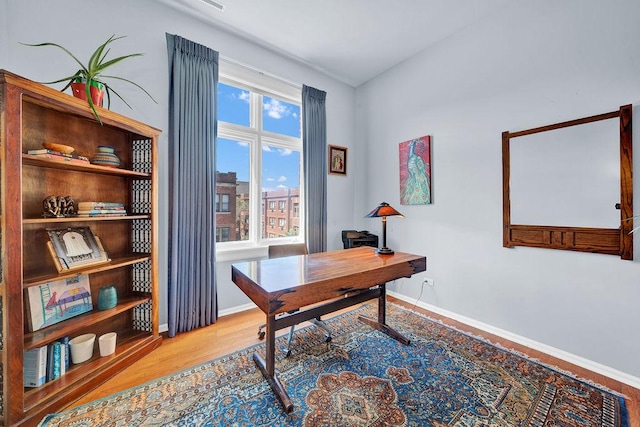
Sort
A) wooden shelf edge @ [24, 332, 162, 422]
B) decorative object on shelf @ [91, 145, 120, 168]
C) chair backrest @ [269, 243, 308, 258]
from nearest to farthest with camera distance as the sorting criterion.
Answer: wooden shelf edge @ [24, 332, 162, 422] < decorative object on shelf @ [91, 145, 120, 168] < chair backrest @ [269, 243, 308, 258]

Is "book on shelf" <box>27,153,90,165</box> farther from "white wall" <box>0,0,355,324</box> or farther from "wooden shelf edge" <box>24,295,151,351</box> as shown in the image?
"wooden shelf edge" <box>24,295,151,351</box>

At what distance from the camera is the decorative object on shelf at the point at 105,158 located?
1849 mm

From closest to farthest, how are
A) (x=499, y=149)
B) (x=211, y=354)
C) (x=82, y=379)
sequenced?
(x=82, y=379)
(x=211, y=354)
(x=499, y=149)

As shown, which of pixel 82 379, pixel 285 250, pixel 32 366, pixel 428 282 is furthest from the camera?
pixel 428 282

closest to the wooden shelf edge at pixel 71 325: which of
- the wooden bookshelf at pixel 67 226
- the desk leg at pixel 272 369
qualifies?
the wooden bookshelf at pixel 67 226

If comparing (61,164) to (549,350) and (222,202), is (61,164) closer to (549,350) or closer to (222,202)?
(222,202)

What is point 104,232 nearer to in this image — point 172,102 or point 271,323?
point 172,102

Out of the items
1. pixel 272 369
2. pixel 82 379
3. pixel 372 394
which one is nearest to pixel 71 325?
pixel 82 379

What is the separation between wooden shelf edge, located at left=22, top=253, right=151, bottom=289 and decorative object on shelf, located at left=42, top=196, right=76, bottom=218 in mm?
373

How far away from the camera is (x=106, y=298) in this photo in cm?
185

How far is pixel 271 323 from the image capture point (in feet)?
5.31

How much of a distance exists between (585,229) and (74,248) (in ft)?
12.2

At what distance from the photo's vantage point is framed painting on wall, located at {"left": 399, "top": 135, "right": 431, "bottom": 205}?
9.62ft

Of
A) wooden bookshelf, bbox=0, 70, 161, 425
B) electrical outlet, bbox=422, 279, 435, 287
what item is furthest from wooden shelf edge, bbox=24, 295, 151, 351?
electrical outlet, bbox=422, 279, 435, 287
